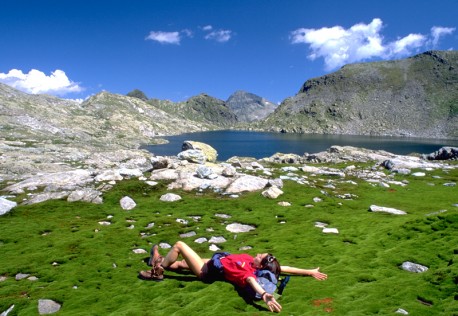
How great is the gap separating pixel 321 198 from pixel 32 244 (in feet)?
86.6

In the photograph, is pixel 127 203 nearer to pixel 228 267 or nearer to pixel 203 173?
pixel 203 173

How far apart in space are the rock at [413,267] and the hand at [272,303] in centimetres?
716

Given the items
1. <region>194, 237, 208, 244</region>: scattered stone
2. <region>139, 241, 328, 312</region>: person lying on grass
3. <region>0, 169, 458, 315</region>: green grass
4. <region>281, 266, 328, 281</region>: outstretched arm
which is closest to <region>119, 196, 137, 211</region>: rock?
<region>0, 169, 458, 315</region>: green grass

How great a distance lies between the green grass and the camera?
12766 millimetres

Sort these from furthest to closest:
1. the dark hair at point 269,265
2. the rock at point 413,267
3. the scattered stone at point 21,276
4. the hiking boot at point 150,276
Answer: the scattered stone at point 21,276
the hiking boot at point 150,276
the rock at point 413,267
the dark hair at point 269,265

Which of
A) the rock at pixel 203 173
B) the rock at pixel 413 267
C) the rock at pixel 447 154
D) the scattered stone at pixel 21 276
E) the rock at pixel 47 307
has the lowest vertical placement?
the scattered stone at pixel 21 276

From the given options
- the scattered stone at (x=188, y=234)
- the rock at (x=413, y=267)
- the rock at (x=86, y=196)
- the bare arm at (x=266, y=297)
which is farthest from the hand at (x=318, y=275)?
the rock at (x=86, y=196)

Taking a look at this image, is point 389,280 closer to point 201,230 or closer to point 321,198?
point 201,230

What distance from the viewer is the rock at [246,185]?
36.2m

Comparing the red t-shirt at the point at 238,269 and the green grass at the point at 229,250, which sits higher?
the red t-shirt at the point at 238,269

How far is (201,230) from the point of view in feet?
81.8

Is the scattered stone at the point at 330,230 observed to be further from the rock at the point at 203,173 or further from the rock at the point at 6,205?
the rock at the point at 6,205

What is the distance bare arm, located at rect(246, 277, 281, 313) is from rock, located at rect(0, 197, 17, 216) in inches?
1054

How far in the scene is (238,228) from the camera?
84.9ft
